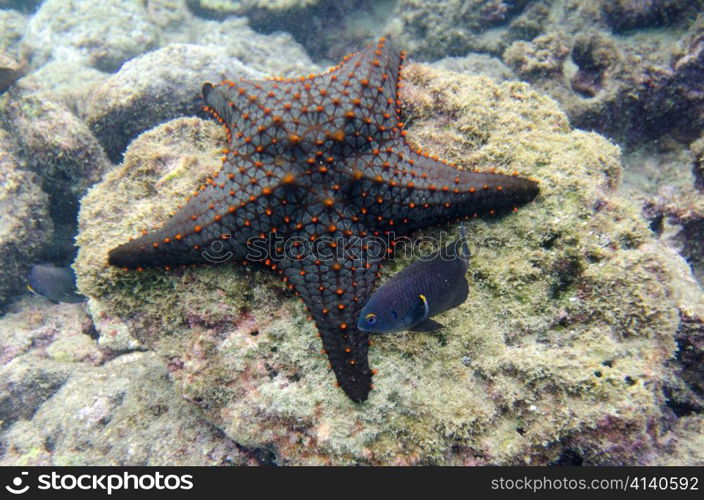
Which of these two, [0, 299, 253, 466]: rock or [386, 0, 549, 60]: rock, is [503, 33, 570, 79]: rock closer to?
[386, 0, 549, 60]: rock

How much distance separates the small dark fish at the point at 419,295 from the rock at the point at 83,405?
8.57 feet

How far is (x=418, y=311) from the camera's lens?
3.15 metres

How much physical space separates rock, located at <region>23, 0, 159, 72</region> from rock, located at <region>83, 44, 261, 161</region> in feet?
17.6

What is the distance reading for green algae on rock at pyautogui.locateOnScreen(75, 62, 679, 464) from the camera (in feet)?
11.1

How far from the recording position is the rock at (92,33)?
1148cm

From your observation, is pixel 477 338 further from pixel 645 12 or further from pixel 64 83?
pixel 64 83

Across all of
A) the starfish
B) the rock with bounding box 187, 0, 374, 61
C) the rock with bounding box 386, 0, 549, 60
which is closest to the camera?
the starfish

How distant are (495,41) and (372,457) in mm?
10391

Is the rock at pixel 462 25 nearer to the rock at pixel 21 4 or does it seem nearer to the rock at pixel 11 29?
the rock at pixel 11 29

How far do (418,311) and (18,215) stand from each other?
8.47 metres

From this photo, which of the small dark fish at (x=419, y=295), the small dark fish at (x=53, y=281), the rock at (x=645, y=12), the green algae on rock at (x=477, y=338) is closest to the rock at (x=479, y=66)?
the rock at (x=645, y=12)

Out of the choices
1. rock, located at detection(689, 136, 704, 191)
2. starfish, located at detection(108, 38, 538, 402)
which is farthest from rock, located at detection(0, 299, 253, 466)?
rock, located at detection(689, 136, 704, 191)

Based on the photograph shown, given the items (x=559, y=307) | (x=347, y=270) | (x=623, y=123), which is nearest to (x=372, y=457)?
(x=347, y=270)
